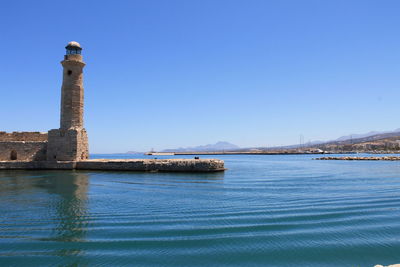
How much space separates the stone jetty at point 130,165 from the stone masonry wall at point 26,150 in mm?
856

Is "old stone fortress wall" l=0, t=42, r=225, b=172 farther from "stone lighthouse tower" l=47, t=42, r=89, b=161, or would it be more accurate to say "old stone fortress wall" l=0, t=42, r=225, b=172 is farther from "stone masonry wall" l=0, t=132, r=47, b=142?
"stone masonry wall" l=0, t=132, r=47, b=142

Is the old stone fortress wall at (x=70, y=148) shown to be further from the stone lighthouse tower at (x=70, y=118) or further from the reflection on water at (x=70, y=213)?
the reflection on water at (x=70, y=213)

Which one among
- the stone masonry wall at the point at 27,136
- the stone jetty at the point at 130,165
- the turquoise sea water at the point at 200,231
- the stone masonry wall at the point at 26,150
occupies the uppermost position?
the stone masonry wall at the point at 27,136

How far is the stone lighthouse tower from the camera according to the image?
23.2 meters

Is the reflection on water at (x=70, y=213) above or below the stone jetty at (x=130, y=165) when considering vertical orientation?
below

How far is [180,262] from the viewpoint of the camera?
16.3 feet

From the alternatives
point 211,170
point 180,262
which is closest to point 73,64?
point 211,170

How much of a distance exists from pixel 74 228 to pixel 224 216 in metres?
3.75

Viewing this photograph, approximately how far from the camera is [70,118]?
76.6 ft

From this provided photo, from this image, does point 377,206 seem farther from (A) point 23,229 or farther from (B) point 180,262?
(A) point 23,229

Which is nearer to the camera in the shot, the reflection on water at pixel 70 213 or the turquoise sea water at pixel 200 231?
the turquoise sea water at pixel 200 231

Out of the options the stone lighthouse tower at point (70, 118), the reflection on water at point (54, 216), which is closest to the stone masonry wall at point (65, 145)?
the stone lighthouse tower at point (70, 118)

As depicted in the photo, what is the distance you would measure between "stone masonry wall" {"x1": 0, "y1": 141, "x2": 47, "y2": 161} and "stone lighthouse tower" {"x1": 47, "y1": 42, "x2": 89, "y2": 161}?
45.8 inches

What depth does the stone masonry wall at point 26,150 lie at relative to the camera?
79.4 ft
